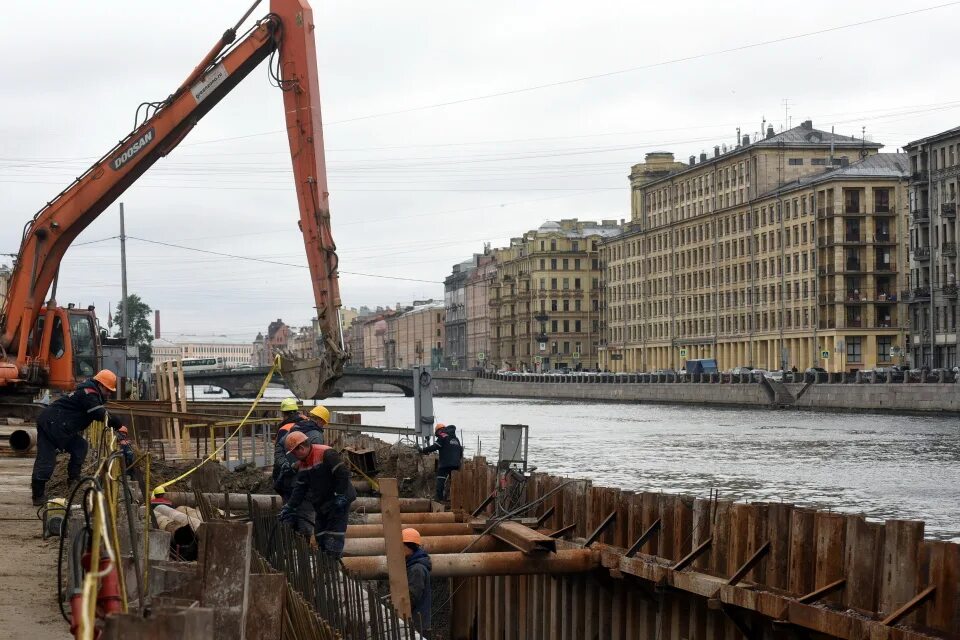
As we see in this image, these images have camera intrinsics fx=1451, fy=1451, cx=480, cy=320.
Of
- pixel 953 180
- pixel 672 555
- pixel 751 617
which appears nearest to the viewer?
pixel 751 617

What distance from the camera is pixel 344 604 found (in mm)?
10570

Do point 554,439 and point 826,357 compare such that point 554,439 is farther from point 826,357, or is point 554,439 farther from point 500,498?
point 826,357

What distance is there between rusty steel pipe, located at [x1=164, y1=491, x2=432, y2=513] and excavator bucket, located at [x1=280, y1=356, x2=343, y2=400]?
1.89 meters

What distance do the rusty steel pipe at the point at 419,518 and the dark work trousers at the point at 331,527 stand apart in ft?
16.7

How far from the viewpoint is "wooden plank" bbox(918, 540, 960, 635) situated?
456 inches

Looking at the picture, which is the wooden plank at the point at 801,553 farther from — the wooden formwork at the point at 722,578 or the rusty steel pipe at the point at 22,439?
the rusty steel pipe at the point at 22,439

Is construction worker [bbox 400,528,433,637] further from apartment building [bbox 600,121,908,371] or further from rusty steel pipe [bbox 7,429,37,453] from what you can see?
apartment building [bbox 600,121,908,371]

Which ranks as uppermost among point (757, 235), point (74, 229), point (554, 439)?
point (757, 235)

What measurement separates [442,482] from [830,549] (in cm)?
1198

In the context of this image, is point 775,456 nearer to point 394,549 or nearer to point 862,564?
point 394,549

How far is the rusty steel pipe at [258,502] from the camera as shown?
1850 centimetres

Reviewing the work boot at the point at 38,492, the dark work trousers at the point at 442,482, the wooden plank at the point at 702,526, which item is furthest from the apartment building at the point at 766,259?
the work boot at the point at 38,492

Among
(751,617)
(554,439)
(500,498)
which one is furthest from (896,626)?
(554,439)

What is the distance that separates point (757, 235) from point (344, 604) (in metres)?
123
